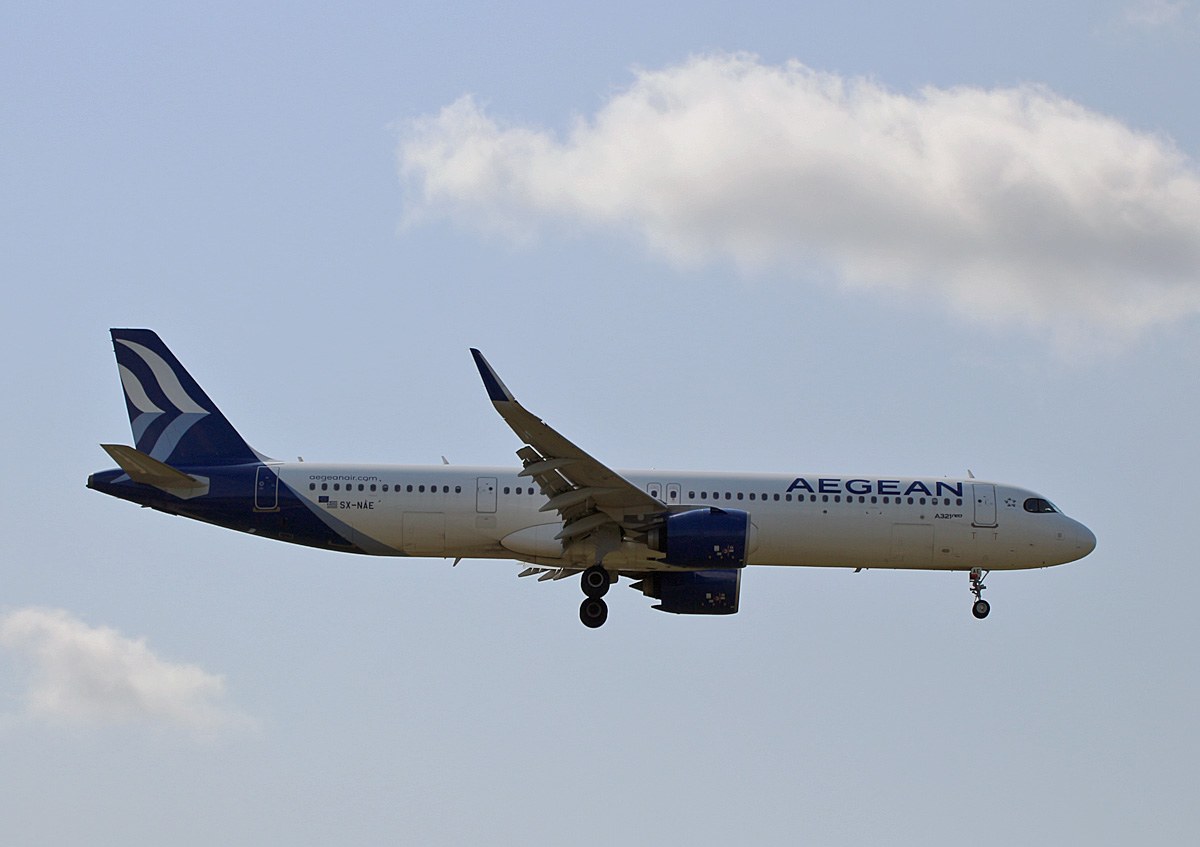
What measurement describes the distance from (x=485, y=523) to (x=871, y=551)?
29.4 ft

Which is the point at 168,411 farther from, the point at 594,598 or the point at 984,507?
the point at 984,507

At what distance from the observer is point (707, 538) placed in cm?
3222

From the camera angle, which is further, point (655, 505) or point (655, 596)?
point (655, 596)

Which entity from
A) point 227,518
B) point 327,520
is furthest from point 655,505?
point 227,518

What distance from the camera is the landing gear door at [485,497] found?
112ft

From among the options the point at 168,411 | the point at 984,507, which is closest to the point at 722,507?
the point at 984,507

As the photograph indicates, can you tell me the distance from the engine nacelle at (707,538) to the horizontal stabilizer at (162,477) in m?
10.7

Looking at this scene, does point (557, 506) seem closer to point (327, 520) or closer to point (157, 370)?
point (327, 520)

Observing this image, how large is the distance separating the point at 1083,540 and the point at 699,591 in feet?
30.9

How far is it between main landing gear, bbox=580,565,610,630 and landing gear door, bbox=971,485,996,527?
9.00 metres

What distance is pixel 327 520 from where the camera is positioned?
34.0m

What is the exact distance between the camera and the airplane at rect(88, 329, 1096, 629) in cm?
3291

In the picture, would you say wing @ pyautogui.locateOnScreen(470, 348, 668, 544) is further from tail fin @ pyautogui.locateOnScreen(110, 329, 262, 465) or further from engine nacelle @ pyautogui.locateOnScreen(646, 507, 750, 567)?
tail fin @ pyautogui.locateOnScreen(110, 329, 262, 465)

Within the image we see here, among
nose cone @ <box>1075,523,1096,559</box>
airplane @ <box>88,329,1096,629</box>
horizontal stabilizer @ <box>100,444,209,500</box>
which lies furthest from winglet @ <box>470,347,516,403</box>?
nose cone @ <box>1075,523,1096,559</box>
